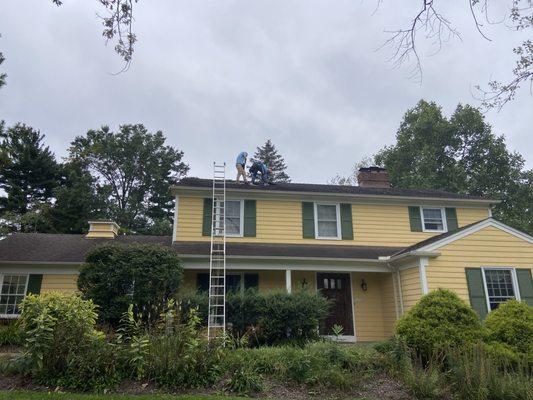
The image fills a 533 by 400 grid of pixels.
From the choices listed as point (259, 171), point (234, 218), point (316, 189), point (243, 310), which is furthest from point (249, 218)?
point (243, 310)

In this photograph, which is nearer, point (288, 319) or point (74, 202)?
point (288, 319)

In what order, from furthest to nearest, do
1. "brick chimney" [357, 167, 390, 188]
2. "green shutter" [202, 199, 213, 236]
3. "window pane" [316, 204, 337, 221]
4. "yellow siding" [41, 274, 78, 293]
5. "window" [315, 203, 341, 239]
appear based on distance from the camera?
"brick chimney" [357, 167, 390, 188], "window pane" [316, 204, 337, 221], "window" [315, 203, 341, 239], "green shutter" [202, 199, 213, 236], "yellow siding" [41, 274, 78, 293]

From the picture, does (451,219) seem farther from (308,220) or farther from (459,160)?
(459,160)

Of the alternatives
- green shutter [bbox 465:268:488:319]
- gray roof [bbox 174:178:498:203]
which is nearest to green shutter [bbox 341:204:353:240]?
gray roof [bbox 174:178:498:203]

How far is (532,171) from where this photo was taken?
104 ft

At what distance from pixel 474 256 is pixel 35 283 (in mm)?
14239

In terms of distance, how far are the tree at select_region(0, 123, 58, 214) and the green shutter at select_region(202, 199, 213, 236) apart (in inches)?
783

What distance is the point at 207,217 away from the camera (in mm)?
14547

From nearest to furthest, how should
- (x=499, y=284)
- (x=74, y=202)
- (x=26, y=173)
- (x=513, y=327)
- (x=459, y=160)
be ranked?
(x=513, y=327) < (x=499, y=284) < (x=26, y=173) < (x=74, y=202) < (x=459, y=160)

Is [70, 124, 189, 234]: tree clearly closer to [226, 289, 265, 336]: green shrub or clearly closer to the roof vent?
the roof vent

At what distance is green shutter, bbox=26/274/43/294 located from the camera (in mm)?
13117

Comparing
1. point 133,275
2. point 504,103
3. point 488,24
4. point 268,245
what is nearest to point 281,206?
point 268,245

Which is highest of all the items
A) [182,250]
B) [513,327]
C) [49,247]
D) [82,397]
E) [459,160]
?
[459,160]

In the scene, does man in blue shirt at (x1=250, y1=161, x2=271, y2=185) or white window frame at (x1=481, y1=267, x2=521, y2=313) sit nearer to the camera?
white window frame at (x1=481, y1=267, x2=521, y2=313)
